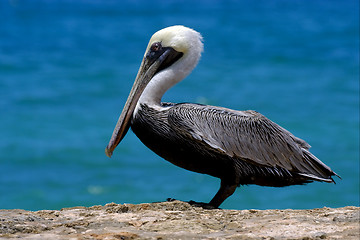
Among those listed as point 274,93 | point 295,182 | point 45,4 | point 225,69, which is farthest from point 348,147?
point 45,4

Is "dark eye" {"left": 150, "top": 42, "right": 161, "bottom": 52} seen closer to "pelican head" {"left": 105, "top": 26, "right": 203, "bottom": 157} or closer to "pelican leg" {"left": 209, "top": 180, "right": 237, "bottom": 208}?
"pelican head" {"left": 105, "top": 26, "right": 203, "bottom": 157}

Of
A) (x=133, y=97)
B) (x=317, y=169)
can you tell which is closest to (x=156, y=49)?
(x=133, y=97)

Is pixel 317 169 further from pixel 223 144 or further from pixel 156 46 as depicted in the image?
pixel 156 46

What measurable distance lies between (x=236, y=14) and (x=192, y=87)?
7881 millimetres

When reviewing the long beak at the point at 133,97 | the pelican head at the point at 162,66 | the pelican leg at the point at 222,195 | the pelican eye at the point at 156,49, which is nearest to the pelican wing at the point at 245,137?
the pelican leg at the point at 222,195

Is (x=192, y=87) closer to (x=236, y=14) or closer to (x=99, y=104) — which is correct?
(x=99, y=104)

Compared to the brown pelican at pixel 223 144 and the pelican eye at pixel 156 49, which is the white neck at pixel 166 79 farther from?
the pelican eye at pixel 156 49

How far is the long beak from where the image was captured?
6180 mm

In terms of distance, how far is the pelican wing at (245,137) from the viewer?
5.63 metres

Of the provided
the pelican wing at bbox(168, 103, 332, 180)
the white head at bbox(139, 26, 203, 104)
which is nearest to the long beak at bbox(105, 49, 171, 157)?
the white head at bbox(139, 26, 203, 104)

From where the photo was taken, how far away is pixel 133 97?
6.32 metres

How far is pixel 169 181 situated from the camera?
13695 mm

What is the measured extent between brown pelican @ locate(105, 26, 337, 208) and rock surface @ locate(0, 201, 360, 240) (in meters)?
0.44

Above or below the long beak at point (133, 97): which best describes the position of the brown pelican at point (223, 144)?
below
